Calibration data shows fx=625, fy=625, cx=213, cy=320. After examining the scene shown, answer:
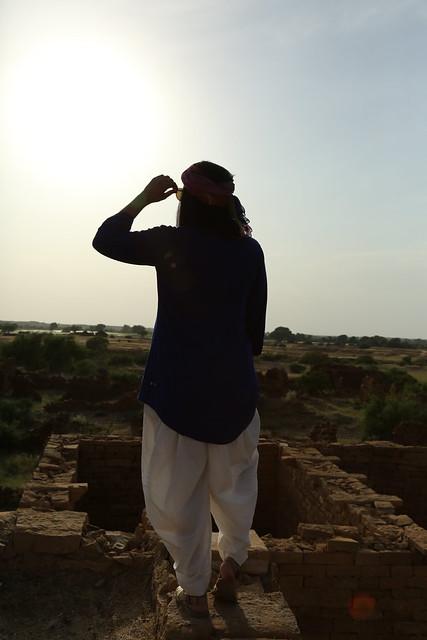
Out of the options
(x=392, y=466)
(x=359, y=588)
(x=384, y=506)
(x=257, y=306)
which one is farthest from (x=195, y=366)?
(x=392, y=466)

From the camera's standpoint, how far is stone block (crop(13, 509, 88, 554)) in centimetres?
440

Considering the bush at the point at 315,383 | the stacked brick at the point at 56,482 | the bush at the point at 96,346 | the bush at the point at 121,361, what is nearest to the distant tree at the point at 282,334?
the bush at the point at 96,346

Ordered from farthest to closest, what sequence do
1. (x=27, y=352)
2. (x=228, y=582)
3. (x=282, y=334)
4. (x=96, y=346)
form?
(x=282, y=334) → (x=96, y=346) → (x=27, y=352) → (x=228, y=582)

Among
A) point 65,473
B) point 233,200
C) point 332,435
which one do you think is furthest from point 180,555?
point 332,435

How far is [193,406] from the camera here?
2.79m

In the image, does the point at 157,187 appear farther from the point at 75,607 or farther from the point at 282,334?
the point at 282,334

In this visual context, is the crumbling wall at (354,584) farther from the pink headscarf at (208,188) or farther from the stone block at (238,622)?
the pink headscarf at (208,188)

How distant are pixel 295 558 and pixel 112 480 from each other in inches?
156

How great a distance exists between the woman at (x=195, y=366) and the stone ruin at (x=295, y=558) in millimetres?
471

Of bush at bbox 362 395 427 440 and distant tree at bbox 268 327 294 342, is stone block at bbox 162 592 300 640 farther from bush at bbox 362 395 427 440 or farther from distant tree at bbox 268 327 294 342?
distant tree at bbox 268 327 294 342

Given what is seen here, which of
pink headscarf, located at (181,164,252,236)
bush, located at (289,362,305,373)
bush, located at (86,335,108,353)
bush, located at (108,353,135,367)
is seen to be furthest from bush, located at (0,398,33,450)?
bush, located at (86,335,108,353)

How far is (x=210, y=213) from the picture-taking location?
2889 millimetres

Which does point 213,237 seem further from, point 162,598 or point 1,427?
point 1,427

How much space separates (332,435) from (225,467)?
455 inches
